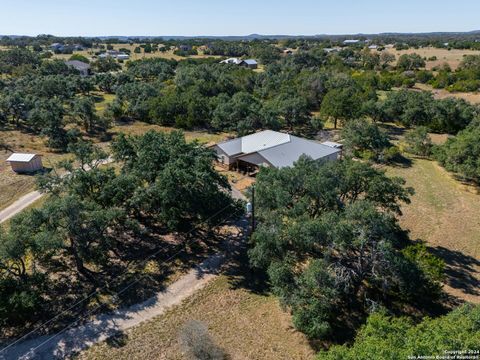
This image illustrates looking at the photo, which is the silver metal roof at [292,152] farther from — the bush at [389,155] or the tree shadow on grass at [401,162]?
the tree shadow on grass at [401,162]

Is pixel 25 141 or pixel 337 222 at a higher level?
pixel 337 222

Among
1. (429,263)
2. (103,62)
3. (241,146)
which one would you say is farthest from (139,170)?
(103,62)

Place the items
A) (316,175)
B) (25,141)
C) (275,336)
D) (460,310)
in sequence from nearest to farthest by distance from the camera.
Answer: (460,310)
(275,336)
(316,175)
(25,141)

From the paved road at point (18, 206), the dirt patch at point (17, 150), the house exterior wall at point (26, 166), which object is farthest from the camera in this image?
the house exterior wall at point (26, 166)

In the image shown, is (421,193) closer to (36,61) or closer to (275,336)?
(275,336)

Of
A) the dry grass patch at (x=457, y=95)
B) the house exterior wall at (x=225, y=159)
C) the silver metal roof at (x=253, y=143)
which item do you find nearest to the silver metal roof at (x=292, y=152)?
the silver metal roof at (x=253, y=143)

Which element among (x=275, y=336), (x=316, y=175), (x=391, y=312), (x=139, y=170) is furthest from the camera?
(x=139, y=170)
